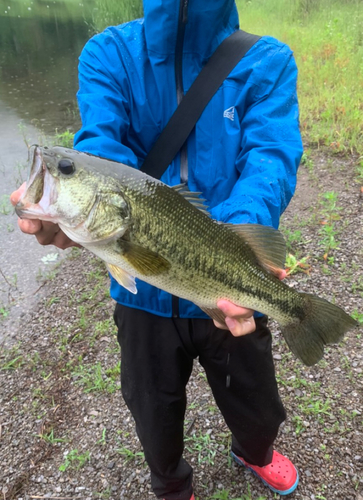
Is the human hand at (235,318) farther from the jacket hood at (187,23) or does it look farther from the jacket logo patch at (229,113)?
the jacket hood at (187,23)

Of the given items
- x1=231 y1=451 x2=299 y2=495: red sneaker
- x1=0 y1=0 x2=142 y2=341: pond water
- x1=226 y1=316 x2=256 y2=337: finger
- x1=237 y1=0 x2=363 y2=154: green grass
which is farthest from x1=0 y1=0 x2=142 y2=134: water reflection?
x1=226 y1=316 x2=256 y2=337: finger

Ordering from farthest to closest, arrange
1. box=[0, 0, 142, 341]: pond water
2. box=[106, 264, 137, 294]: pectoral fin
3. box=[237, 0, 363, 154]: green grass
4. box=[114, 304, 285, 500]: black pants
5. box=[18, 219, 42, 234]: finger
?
box=[237, 0, 363, 154]: green grass
box=[0, 0, 142, 341]: pond water
box=[114, 304, 285, 500]: black pants
box=[106, 264, 137, 294]: pectoral fin
box=[18, 219, 42, 234]: finger

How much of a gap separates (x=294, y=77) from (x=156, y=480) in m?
2.48

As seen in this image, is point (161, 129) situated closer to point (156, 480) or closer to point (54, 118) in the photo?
point (156, 480)

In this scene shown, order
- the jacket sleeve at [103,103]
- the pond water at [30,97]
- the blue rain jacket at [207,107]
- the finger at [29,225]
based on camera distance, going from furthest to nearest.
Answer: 1. the pond water at [30,97]
2. the blue rain jacket at [207,107]
3. the jacket sleeve at [103,103]
4. the finger at [29,225]

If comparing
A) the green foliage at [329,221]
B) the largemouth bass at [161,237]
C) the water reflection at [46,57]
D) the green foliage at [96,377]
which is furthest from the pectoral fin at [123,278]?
the water reflection at [46,57]

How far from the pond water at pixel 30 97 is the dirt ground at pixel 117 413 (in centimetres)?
79

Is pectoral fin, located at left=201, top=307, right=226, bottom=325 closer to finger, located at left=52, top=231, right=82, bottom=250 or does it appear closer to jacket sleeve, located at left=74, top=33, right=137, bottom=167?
finger, located at left=52, top=231, right=82, bottom=250

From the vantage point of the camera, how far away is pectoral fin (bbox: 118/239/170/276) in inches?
67.7

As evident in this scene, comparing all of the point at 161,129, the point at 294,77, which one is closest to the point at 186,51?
the point at 161,129

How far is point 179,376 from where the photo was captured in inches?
87.0

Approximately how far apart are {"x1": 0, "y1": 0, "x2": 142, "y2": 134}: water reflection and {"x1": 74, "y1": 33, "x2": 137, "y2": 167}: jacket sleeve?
838 centimetres

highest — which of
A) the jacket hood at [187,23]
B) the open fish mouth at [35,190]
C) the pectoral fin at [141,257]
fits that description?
the jacket hood at [187,23]

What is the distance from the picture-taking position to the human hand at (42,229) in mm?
1579
